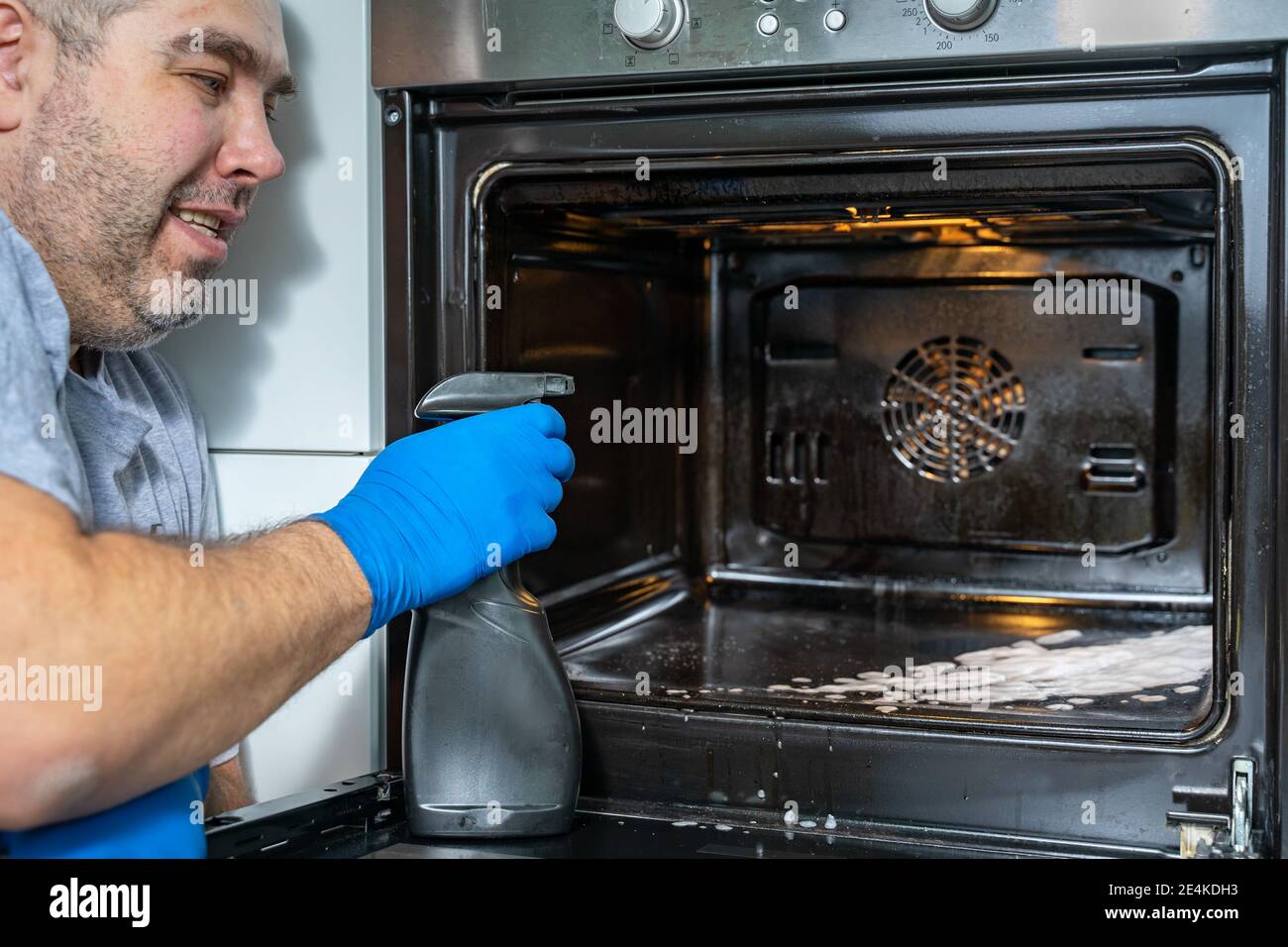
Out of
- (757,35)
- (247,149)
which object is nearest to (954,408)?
(757,35)

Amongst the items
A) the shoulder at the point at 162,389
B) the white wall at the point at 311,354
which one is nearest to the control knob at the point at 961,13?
the white wall at the point at 311,354

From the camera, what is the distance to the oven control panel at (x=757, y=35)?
3.24 ft

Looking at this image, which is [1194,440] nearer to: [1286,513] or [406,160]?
[1286,513]

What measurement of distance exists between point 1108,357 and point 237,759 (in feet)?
3.77

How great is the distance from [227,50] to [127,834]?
0.66 meters

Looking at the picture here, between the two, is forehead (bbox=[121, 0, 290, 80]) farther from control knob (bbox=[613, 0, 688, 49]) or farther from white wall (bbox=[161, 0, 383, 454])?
control knob (bbox=[613, 0, 688, 49])

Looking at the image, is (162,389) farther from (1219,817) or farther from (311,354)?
(1219,817)

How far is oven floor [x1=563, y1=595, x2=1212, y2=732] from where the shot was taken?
3.82 ft

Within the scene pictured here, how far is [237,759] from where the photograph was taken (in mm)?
1350

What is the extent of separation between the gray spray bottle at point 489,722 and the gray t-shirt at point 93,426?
Result: 0.74 ft

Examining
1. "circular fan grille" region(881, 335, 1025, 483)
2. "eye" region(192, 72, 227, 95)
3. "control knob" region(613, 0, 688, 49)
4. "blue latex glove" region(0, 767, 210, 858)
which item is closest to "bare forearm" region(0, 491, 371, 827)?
"blue latex glove" region(0, 767, 210, 858)

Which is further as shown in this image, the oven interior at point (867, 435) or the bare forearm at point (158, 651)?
the oven interior at point (867, 435)

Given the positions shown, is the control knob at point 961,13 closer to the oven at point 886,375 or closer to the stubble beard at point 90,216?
the oven at point 886,375
